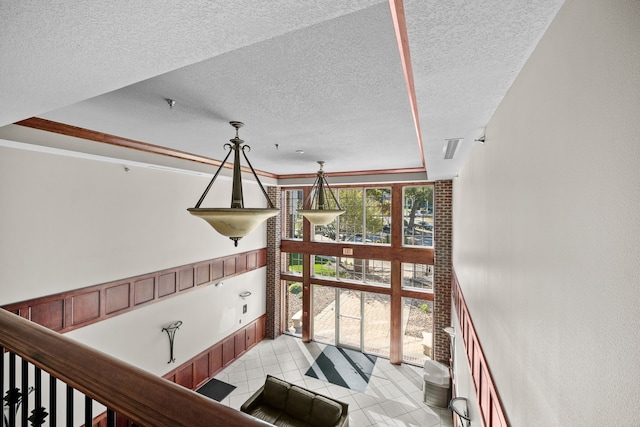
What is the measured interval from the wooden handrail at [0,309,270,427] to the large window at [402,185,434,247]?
622 cm

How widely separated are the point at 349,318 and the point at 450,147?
552 centimetres

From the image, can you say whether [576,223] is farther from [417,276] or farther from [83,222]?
[417,276]

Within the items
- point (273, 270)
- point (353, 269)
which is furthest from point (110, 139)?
point (353, 269)

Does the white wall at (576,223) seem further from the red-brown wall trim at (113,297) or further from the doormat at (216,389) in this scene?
the doormat at (216,389)

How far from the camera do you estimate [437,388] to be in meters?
5.02

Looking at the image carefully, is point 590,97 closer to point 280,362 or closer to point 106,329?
point 106,329

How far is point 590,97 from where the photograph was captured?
2.38 feet

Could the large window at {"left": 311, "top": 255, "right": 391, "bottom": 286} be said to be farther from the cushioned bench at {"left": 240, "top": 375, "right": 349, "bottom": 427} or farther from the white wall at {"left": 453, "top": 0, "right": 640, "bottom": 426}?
the white wall at {"left": 453, "top": 0, "right": 640, "bottom": 426}

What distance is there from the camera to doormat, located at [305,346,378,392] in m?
5.73

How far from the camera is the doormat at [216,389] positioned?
524 cm

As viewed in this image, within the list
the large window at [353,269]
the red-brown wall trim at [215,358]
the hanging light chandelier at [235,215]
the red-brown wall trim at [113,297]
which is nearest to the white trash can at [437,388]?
the large window at [353,269]

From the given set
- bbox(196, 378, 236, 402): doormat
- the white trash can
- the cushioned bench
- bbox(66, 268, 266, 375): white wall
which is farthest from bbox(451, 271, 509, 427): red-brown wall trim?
bbox(196, 378, 236, 402): doormat

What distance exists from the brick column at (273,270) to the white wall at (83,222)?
7.79 ft

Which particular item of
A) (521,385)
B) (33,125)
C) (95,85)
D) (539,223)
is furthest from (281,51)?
Answer: (33,125)
